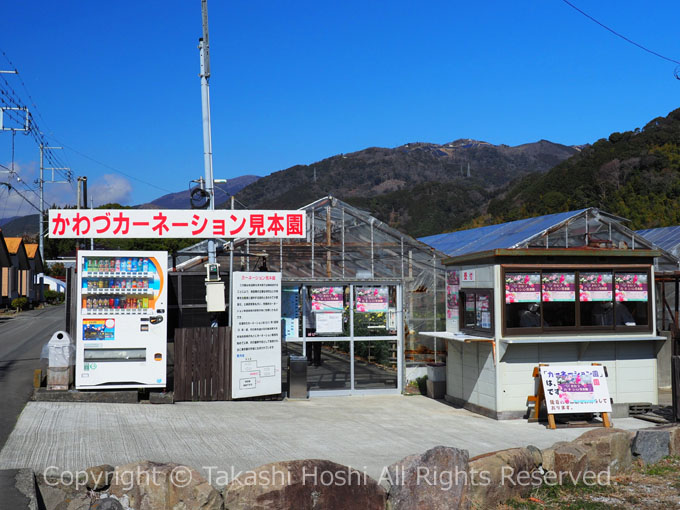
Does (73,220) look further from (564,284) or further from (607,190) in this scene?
(607,190)

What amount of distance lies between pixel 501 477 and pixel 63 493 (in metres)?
4.63

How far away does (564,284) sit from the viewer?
1262cm

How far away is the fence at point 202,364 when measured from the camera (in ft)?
42.0

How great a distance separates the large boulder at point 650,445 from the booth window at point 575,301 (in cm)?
341

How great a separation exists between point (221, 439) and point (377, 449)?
222 centimetres

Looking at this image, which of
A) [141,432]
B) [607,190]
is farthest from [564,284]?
[607,190]

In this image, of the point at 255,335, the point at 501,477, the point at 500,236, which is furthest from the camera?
the point at 500,236

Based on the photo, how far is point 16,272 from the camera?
173 ft

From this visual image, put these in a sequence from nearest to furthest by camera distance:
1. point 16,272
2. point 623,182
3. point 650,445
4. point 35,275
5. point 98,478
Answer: point 98,478 → point 650,445 → point 16,272 → point 623,182 → point 35,275

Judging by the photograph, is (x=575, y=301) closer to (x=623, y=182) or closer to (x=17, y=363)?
(x=17, y=363)

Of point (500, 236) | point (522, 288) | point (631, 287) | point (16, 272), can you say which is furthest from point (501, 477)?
point (16, 272)

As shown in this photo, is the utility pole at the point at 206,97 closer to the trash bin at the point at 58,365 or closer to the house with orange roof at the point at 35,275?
the trash bin at the point at 58,365

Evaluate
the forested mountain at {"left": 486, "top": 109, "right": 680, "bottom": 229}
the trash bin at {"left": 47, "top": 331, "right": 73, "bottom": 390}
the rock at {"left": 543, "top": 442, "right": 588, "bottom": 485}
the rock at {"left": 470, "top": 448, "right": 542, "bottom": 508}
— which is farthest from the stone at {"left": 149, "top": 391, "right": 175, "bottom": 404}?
the forested mountain at {"left": 486, "top": 109, "right": 680, "bottom": 229}

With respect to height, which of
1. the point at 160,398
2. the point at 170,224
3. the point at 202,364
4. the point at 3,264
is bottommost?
the point at 160,398
